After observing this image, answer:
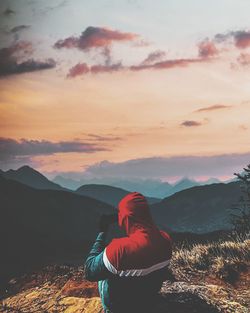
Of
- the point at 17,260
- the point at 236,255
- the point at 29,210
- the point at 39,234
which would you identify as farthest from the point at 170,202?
the point at 236,255

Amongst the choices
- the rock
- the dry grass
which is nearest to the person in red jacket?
the rock

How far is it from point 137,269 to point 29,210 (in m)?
74.7

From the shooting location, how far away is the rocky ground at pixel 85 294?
18.4 feet

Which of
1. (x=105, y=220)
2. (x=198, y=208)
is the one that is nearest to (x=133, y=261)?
(x=105, y=220)

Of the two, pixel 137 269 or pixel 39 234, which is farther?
pixel 39 234

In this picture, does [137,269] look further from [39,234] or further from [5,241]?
[39,234]

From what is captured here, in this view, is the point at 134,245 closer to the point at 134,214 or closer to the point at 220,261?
the point at 134,214

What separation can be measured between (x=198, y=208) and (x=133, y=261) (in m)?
132

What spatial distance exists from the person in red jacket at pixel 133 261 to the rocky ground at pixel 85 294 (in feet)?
1.77

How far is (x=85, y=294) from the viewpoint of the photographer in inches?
269

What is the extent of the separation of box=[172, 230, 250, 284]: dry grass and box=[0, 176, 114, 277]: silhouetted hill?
110 feet

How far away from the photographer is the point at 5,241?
55.6m

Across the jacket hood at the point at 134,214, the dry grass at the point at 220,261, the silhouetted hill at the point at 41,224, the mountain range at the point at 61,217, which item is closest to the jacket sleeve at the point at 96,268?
the jacket hood at the point at 134,214

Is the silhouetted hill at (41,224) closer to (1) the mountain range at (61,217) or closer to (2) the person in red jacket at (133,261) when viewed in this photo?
(1) the mountain range at (61,217)
